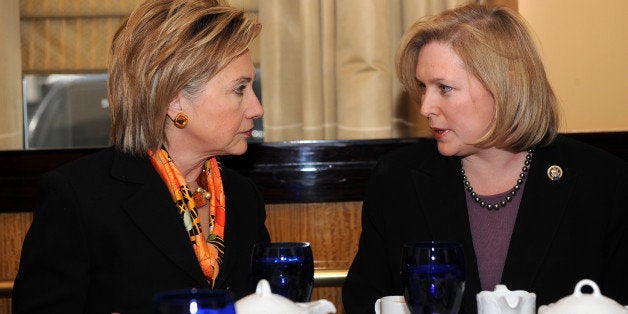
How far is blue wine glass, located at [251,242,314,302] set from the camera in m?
1.49

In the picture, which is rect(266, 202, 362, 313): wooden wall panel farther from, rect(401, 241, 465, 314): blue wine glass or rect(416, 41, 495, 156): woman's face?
rect(401, 241, 465, 314): blue wine glass

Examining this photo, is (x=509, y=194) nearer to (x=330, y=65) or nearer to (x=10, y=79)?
(x=330, y=65)

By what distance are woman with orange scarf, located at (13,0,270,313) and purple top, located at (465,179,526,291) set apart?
21.2 inches

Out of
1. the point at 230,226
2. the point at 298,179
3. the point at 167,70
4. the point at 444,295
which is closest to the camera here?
the point at 444,295

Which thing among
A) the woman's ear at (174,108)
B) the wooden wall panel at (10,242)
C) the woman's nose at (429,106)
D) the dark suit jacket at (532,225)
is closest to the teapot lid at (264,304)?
the dark suit jacket at (532,225)

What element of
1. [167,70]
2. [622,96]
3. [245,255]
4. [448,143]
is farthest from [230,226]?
[622,96]

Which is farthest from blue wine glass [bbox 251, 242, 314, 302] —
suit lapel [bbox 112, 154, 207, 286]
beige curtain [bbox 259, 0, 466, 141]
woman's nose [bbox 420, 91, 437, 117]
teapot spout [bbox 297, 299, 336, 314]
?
beige curtain [bbox 259, 0, 466, 141]

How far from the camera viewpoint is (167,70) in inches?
80.6

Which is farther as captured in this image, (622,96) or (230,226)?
(622,96)

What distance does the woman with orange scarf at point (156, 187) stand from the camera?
1.88 metres

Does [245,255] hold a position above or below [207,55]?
below

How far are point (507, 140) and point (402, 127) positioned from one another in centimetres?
68

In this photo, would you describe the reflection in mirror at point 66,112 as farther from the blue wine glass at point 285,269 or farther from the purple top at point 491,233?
the blue wine glass at point 285,269

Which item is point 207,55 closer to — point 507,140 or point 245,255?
point 245,255
